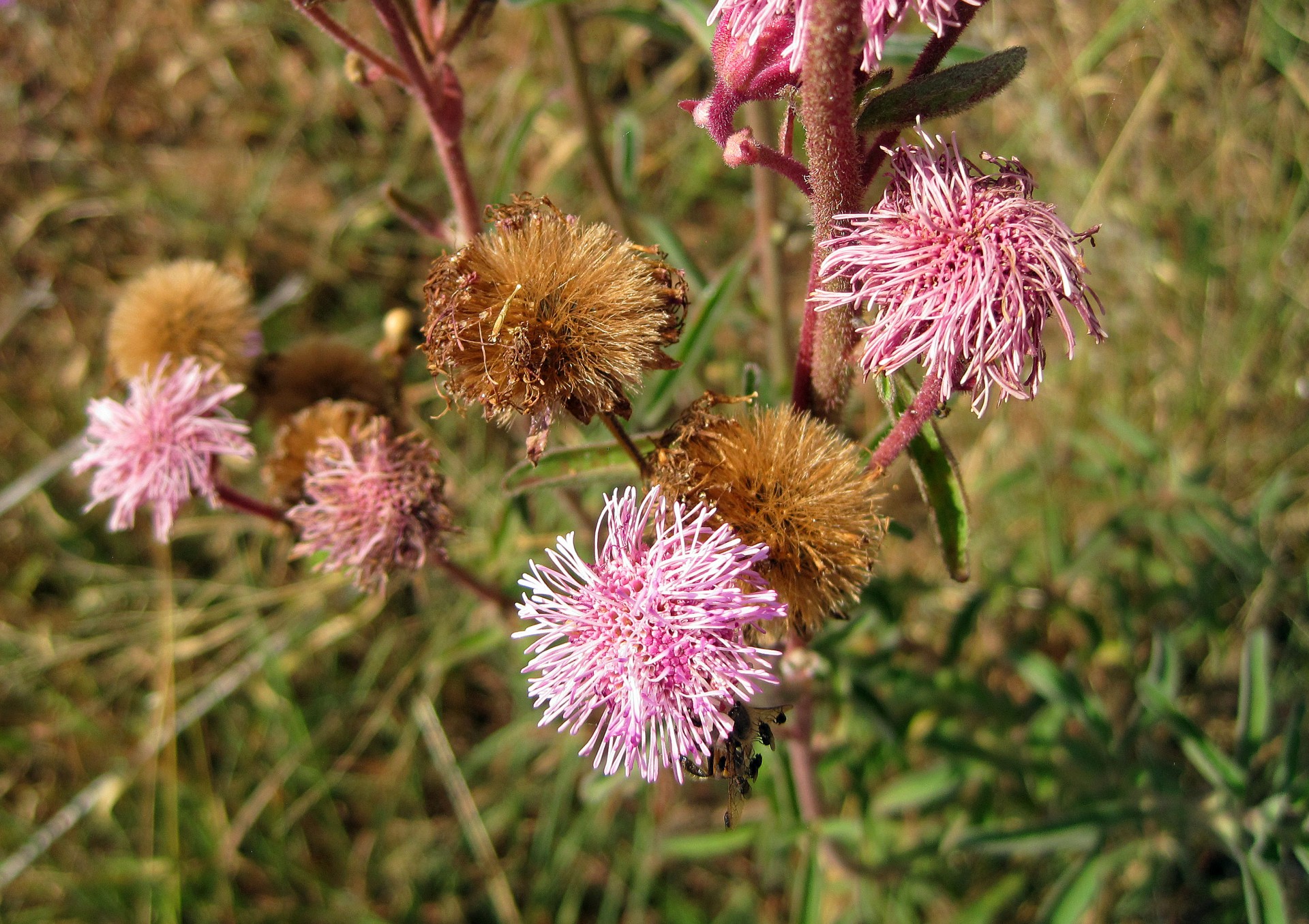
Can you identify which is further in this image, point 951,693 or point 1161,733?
point 1161,733

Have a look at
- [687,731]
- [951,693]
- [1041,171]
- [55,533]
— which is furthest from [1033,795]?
[55,533]

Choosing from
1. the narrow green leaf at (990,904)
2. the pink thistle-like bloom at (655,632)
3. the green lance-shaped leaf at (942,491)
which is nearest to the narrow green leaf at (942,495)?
the green lance-shaped leaf at (942,491)

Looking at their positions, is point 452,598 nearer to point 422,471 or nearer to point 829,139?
point 422,471

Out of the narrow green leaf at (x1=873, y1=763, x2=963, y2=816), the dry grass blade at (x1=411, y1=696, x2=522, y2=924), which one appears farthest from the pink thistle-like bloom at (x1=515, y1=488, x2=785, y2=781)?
the dry grass blade at (x1=411, y1=696, x2=522, y2=924)

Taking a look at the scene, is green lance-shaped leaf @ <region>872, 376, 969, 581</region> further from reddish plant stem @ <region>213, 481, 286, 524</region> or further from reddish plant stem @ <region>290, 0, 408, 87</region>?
Answer: reddish plant stem @ <region>213, 481, 286, 524</region>

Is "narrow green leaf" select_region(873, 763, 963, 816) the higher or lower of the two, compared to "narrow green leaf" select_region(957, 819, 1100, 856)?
higher
